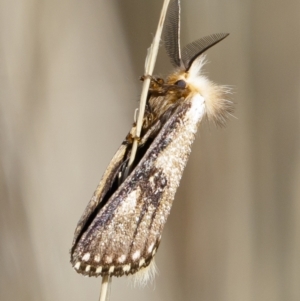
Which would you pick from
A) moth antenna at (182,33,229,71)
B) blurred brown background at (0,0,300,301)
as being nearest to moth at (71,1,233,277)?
moth antenna at (182,33,229,71)

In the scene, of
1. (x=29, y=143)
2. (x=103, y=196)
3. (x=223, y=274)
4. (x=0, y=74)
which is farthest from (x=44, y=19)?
(x=223, y=274)

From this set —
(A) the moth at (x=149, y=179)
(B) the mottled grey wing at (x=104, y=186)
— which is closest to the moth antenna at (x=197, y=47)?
(A) the moth at (x=149, y=179)

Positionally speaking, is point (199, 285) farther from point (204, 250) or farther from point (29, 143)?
point (29, 143)

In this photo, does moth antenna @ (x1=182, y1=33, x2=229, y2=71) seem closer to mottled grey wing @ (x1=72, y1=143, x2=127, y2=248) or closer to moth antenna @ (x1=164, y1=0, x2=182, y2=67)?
moth antenna @ (x1=164, y1=0, x2=182, y2=67)

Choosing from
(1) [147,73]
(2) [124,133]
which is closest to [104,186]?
(1) [147,73]

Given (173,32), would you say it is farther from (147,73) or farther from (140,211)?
(140,211)
